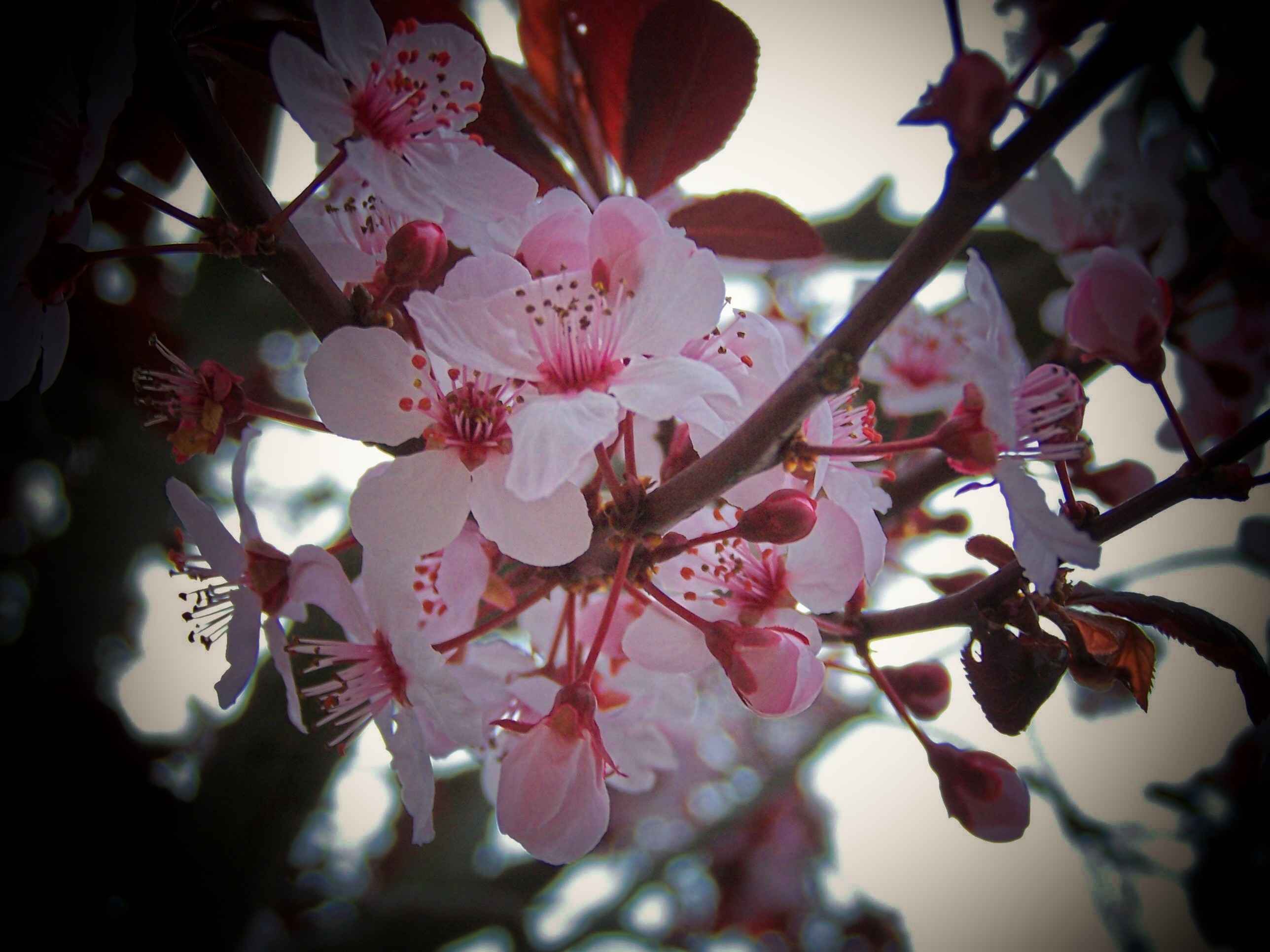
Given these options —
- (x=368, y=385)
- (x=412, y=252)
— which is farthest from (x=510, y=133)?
(x=368, y=385)

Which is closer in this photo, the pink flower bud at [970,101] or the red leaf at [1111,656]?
the pink flower bud at [970,101]

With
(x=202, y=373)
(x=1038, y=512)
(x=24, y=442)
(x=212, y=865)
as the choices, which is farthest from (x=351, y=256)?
(x=24, y=442)

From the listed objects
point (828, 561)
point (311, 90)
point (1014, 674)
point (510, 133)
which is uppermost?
point (510, 133)

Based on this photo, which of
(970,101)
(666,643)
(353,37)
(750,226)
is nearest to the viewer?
(970,101)

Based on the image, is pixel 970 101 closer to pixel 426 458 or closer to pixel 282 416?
pixel 426 458

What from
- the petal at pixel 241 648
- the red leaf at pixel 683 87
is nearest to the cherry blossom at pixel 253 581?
the petal at pixel 241 648

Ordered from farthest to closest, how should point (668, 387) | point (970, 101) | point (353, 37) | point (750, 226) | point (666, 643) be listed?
point (750, 226)
point (666, 643)
point (353, 37)
point (668, 387)
point (970, 101)

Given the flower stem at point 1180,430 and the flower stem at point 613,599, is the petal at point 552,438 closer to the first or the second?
the flower stem at point 613,599
